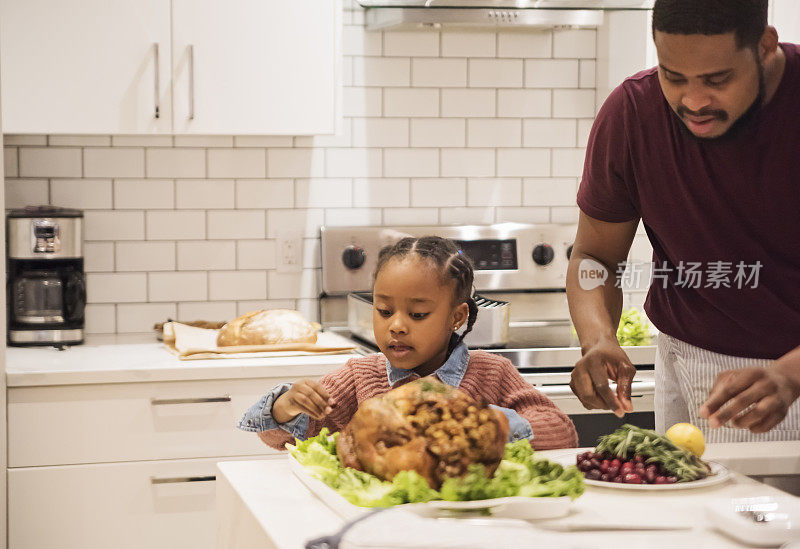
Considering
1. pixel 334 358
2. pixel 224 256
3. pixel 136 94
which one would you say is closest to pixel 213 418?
pixel 334 358

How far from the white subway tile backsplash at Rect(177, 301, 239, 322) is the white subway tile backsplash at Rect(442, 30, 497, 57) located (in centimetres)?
111

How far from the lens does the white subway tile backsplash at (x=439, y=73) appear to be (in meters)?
3.34

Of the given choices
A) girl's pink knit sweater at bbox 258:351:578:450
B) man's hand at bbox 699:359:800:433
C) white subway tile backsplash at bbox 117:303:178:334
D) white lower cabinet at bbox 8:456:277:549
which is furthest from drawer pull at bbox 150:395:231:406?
man's hand at bbox 699:359:800:433

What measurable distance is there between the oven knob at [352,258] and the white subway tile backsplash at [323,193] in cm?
18

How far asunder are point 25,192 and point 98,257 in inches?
11.6

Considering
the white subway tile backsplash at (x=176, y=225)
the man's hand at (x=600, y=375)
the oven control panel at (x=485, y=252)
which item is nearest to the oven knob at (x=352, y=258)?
the oven control panel at (x=485, y=252)

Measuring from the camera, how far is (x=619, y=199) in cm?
194

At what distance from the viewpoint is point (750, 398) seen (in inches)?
50.3

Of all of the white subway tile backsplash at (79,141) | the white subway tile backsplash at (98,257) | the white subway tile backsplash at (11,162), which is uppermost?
the white subway tile backsplash at (79,141)

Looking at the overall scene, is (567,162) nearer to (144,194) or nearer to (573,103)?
(573,103)

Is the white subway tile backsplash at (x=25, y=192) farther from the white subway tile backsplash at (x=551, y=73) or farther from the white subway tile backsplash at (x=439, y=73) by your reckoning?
the white subway tile backsplash at (x=551, y=73)

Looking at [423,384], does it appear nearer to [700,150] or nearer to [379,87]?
[700,150]

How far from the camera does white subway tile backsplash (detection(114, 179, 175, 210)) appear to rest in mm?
3164

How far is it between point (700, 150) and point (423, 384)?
86 centimetres
